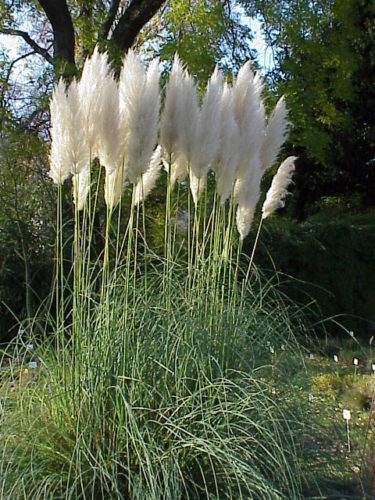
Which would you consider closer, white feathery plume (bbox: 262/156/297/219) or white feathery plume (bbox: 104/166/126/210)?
white feathery plume (bbox: 104/166/126/210)

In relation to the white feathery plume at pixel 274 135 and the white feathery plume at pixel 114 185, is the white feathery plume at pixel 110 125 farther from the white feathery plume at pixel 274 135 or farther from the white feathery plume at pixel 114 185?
the white feathery plume at pixel 274 135

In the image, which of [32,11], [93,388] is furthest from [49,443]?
[32,11]

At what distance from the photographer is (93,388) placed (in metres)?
2.74

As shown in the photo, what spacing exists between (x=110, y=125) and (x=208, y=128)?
523 millimetres

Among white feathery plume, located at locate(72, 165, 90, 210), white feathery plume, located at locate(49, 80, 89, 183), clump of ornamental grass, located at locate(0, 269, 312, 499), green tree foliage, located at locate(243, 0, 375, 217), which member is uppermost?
green tree foliage, located at locate(243, 0, 375, 217)

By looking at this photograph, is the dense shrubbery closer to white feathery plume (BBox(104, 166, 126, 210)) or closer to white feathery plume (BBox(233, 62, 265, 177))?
white feathery plume (BBox(233, 62, 265, 177))

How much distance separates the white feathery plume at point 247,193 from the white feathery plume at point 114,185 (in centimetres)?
69

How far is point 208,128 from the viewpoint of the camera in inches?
125

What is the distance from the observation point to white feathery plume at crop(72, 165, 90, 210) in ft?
10.2

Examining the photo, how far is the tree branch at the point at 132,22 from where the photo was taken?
9047mm

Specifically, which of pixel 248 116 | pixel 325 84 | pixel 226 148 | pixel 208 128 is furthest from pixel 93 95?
pixel 325 84

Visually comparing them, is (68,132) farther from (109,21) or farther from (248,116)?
(109,21)

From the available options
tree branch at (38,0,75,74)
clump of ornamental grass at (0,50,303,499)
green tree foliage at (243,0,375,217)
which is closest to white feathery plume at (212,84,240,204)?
clump of ornamental grass at (0,50,303,499)

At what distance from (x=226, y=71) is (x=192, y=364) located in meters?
6.32
